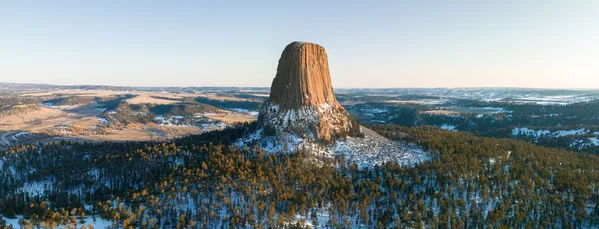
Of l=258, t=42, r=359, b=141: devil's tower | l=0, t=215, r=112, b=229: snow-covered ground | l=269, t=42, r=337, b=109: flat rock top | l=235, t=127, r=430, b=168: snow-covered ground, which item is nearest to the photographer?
l=0, t=215, r=112, b=229: snow-covered ground

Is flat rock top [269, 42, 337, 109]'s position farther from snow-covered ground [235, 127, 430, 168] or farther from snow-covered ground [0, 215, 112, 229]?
snow-covered ground [0, 215, 112, 229]

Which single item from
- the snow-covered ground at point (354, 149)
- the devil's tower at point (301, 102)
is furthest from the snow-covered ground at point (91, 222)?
the devil's tower at point (301, 102)

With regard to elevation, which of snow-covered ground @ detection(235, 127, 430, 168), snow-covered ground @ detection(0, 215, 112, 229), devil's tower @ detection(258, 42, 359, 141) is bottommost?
snow-covered ground @ detection(0, 215, 112, 229)

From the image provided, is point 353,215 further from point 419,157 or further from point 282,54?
point 282,54

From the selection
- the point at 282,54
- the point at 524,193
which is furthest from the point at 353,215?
the point at 282,54

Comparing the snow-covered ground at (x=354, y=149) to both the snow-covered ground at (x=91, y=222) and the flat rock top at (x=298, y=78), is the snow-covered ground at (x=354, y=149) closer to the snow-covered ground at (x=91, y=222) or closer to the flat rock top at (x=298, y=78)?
the flat rock top at (x=298, y=78)

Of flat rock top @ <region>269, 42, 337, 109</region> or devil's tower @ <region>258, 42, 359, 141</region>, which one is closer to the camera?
devil's tower @ <region>258, 42, 359, 141</region>

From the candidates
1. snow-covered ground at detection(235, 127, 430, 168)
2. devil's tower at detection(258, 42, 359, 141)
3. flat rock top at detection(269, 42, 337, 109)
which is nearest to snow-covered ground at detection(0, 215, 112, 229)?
snow-covered ground at detection(235, 127, 430, 168)
